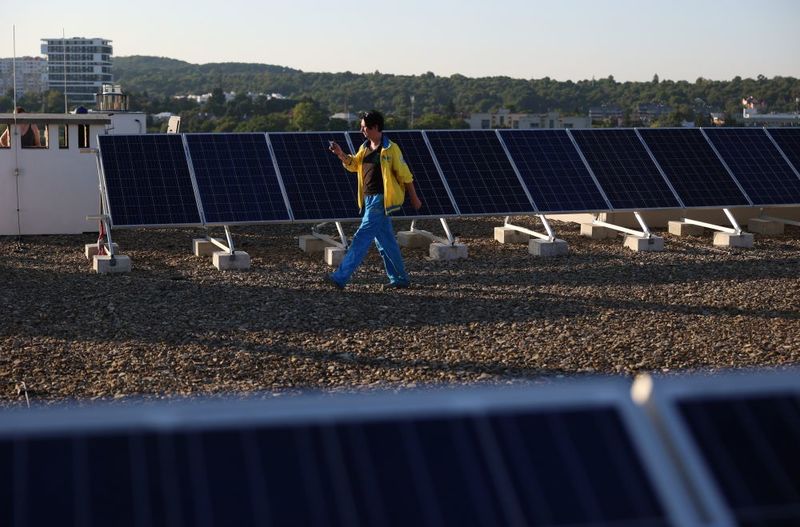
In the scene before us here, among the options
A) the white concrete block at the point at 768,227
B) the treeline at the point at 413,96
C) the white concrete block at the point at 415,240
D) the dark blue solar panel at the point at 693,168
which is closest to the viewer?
the white concrete block at the point at 415,240

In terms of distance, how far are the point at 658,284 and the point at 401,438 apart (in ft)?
30.9

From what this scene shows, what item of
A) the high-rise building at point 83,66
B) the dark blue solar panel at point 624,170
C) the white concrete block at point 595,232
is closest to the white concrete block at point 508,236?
the white concrete block at point 595,232

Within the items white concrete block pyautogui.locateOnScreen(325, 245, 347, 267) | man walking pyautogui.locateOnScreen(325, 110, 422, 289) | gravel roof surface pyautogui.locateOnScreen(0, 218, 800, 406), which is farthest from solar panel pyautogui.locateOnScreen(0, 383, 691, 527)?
white concrete block pyautogui.locateOnScreen(325, 245, 347, 267)

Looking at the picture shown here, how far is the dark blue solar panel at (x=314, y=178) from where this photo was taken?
41.5ft

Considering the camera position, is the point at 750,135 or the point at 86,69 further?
the point at 86,69

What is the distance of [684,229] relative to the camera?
15109 mm

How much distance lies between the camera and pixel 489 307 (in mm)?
9906

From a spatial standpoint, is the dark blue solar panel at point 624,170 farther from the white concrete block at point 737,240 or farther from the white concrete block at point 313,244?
the white concrete block at point 313,244

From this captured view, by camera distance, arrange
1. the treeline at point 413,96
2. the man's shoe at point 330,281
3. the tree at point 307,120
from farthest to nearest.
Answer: the treeline at point 413,96
the tree at point 307,120
the man's shoe at point 330,281

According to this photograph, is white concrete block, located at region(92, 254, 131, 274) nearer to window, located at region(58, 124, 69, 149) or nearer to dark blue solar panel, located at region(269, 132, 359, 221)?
dark blue solar panel, located at region(269, 132, 359, 221)

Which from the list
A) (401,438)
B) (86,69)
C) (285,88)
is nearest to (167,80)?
(86,69)

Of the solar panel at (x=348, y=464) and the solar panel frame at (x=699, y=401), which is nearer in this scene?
the solar panel at (x=348, y=464)

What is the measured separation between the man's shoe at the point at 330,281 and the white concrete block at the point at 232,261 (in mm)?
987

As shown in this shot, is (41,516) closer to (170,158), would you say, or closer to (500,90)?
(170,158)
